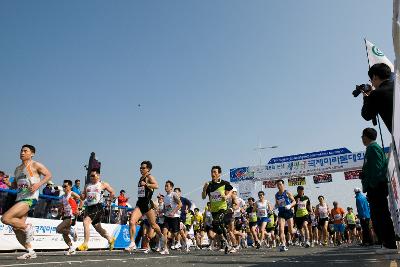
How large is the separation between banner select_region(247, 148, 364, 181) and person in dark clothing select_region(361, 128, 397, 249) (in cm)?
2570

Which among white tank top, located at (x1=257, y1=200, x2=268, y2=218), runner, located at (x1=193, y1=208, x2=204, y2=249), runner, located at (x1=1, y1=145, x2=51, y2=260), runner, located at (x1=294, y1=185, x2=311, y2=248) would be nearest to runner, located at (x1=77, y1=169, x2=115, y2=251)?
runner, located at (x1=1, y1=145, x2=51, y2=260)

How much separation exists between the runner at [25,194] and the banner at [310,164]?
26.5 meters

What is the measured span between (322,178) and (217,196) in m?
27.0

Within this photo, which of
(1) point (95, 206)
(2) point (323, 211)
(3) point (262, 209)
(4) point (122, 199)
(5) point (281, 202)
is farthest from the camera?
(4) point (122, 199)

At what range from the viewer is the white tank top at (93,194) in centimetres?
947

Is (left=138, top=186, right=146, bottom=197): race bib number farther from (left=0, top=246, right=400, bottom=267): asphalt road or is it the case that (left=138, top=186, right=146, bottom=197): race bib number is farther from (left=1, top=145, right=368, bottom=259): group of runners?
(left=0, top=246, right=400, bottom=267): asphalt road

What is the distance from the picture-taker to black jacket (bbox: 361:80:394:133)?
158 inches

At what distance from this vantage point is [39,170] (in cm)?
757

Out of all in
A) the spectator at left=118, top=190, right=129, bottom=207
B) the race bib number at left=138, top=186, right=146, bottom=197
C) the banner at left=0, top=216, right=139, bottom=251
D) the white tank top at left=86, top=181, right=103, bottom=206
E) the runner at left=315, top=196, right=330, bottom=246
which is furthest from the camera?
the spectator at left=118, top=190, right=129, bottom=207

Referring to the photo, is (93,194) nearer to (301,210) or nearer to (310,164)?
(301,210)

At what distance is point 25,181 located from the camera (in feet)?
24.1

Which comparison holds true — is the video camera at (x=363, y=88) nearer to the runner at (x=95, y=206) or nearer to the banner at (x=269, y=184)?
the runner at (x=95, y=206)

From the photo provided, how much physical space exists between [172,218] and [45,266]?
308 inches

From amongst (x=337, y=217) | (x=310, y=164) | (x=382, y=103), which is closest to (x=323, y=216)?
(x=337, y=217)
